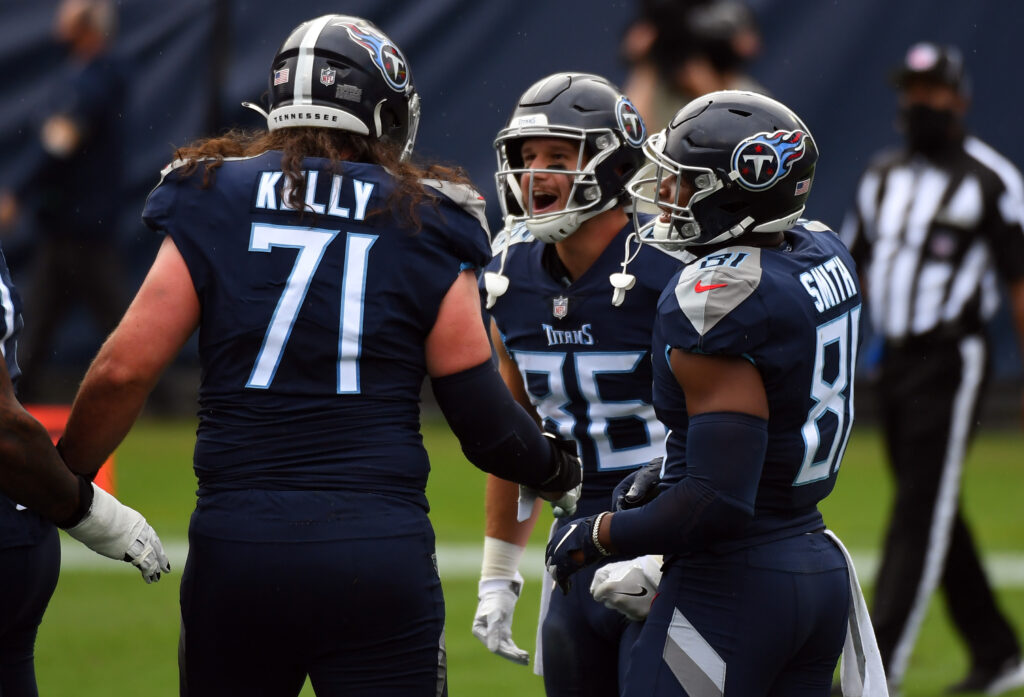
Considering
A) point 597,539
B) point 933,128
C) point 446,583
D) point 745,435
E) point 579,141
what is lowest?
point 446,583

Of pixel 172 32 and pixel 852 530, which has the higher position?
→ pixel 172 32

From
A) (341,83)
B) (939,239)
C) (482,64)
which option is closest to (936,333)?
(939,239)

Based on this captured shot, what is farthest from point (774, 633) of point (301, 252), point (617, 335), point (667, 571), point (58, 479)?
point (58, 479)

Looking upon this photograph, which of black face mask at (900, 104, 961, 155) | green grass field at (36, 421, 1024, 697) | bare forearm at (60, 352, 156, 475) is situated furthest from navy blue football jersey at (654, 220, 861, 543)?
black face mask at (900, 104, 961, 155)

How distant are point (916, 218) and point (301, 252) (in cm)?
358

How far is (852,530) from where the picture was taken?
7949 millimetres

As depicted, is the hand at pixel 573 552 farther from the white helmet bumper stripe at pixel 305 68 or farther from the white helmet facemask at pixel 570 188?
the white helmet bumper stripe at pixel 305 68

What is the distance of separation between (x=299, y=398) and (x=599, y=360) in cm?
95

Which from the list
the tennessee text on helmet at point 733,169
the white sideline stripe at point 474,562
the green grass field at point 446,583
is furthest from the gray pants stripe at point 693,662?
the white sideline stripe at point 474,562

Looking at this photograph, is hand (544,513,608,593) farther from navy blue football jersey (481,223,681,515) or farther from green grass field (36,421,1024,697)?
green grass field (36,421,1024,697)

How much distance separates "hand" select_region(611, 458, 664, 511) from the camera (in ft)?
9.78

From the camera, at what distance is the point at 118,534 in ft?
9.67

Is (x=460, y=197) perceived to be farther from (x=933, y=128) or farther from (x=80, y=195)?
(x=80, y=195)

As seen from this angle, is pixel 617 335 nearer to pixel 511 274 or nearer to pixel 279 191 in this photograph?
pixel 511 274
